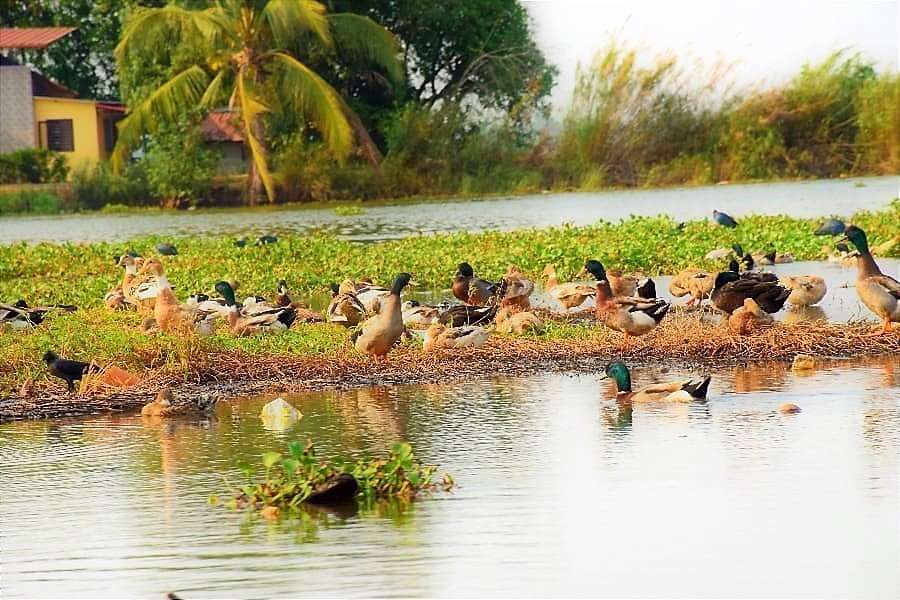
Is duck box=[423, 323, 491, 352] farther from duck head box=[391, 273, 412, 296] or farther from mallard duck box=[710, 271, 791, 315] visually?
mallard duck box=[710, 271, 791, 315]

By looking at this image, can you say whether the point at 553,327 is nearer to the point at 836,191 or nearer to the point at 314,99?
the point at 836,191

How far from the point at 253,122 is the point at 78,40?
13.2 meters

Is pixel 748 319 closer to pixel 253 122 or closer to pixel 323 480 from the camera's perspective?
pixel 323 480

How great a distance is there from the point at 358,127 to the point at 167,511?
Result: 105 ft

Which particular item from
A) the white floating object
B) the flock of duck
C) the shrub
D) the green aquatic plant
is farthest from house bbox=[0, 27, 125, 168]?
the green aquatic plant

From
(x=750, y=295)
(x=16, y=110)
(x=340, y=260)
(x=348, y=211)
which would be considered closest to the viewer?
(x=750, y=295)

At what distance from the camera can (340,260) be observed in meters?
19.8

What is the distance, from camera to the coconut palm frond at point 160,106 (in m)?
37.8

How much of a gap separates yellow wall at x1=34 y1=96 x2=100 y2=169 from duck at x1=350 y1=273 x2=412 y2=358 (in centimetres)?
3419

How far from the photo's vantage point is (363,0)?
42.9 meters

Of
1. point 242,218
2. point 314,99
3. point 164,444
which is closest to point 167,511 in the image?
point 164,444

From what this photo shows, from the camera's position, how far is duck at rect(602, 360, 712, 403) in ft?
34.0

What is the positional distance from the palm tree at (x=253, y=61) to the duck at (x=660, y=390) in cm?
2662

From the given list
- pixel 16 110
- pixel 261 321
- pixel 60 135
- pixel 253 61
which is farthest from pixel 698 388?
pixel 60 135
